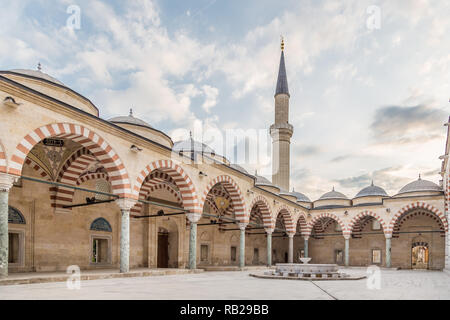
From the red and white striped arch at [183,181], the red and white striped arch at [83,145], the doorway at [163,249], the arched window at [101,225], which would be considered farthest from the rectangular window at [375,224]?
the red and white striped arch at [83,145]

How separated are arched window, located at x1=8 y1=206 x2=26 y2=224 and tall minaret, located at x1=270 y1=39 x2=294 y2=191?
21814mm

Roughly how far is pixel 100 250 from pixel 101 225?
1031 millimetres

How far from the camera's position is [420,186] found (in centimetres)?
2314

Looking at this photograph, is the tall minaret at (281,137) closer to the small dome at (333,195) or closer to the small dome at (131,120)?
the small dome at (333,195)

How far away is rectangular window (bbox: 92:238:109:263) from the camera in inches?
551

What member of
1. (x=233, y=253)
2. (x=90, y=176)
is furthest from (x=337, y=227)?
(x=90, y=176)

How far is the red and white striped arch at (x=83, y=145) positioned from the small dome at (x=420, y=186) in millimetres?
19158

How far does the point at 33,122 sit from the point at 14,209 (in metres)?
4.04

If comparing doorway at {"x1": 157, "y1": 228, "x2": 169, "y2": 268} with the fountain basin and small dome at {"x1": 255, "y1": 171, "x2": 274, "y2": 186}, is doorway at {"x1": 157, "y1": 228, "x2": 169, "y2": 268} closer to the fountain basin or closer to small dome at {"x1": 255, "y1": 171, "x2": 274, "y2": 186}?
the fountain basin

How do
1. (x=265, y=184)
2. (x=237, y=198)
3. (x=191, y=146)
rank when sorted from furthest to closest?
1. (x=265, y=184)
2. (x=191, y=146)
3. (x=237, y=198)

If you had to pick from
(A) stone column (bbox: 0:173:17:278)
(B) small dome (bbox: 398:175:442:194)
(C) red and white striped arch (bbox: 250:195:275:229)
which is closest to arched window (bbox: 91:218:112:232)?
(A) stone column (bbox: 0:173:17:278)

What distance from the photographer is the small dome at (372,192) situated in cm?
2645

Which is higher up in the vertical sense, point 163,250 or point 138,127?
point 138,127

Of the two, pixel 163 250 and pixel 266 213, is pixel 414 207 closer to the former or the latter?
pixel 266 213
